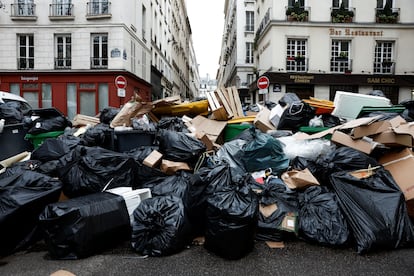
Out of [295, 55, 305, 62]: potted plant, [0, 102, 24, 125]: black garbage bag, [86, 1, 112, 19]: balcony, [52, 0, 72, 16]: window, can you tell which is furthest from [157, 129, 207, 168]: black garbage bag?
[52, 0, 72, 16]: window

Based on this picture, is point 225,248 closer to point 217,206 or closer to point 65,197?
point 217,206

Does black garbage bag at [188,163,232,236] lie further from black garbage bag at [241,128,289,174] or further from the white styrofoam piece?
the white styrofoam piece

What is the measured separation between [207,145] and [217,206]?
7.41 ft

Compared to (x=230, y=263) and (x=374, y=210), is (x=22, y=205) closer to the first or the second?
(x=230, y=263)

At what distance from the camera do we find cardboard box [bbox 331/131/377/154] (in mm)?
4182

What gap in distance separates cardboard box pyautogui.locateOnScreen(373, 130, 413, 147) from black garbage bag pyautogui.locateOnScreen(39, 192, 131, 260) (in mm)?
3209

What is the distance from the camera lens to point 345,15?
19344 millimetres

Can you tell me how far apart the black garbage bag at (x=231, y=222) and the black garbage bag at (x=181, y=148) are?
4.94 feet

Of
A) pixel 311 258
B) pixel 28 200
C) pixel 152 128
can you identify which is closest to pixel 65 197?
pixel 28 200

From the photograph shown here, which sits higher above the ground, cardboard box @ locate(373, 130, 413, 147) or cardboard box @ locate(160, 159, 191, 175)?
cardboard box @ locate(373, 130, 413, 147)

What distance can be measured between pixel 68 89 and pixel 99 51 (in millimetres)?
2681

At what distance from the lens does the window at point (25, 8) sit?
18672 millimetres

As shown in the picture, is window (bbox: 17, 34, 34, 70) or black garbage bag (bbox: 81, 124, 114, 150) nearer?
black garbage bag (bbox: 81, 124, 114, 150)

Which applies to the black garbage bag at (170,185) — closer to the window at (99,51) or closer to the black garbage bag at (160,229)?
the black garbage bag at (160,229)
